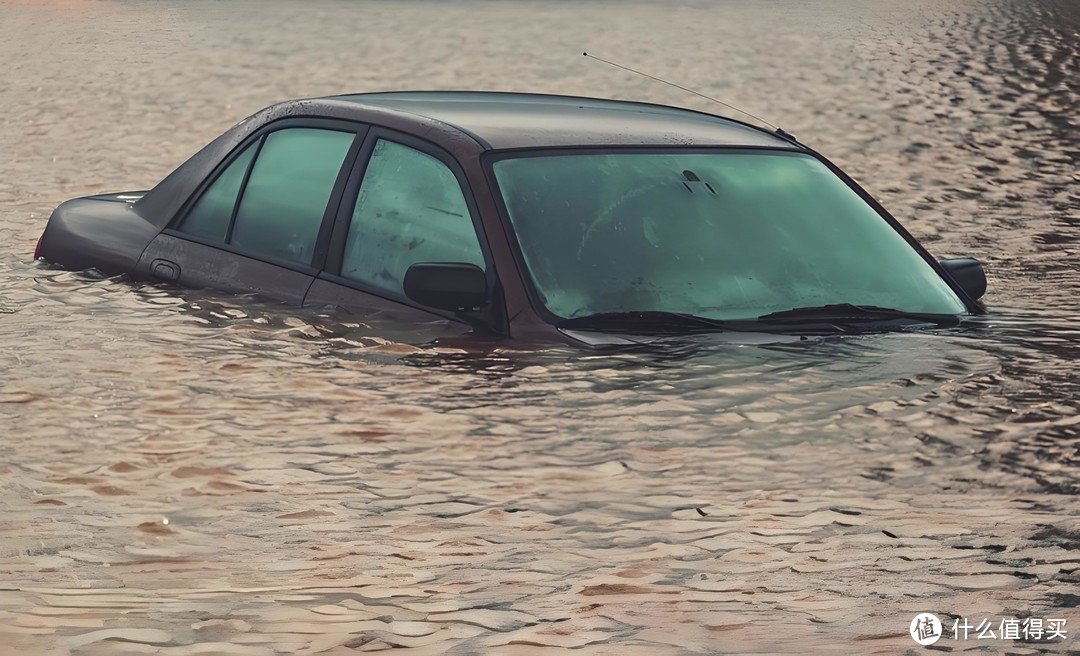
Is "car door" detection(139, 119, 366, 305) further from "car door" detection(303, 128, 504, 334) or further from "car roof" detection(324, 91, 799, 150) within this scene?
"car roof" detection(324, 91, 799, 150)

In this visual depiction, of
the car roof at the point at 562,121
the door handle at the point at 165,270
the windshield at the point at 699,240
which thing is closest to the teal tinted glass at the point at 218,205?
the door handle at the point at 165,270

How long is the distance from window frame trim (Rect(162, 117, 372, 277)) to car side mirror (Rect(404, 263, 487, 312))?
80cm

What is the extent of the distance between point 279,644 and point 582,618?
0.67 m

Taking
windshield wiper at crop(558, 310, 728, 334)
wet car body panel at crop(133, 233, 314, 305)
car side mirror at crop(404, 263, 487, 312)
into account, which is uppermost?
car side mirror at crop(404, 263, 487, 312)

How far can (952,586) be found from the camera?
477cm

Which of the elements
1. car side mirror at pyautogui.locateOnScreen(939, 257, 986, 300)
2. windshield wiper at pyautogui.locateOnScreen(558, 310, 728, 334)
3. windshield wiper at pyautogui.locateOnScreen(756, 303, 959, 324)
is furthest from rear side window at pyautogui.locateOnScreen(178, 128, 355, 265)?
car side mirror at pyautogui.locateOnScreen(939, 257, 986, 300)

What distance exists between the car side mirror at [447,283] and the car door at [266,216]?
82 centimetres

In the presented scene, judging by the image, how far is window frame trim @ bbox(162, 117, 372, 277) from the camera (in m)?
7.29

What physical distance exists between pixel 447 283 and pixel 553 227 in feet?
1.35

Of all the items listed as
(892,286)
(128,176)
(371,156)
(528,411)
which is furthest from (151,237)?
(128,176)

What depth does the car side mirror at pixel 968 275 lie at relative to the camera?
7.48 meters

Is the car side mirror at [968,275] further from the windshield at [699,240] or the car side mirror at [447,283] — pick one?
the car side mirror at [447,283]

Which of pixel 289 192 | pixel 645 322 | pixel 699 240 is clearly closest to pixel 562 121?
pixel 699 240

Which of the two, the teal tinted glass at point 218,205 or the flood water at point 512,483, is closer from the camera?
the flood water at point 512,483
